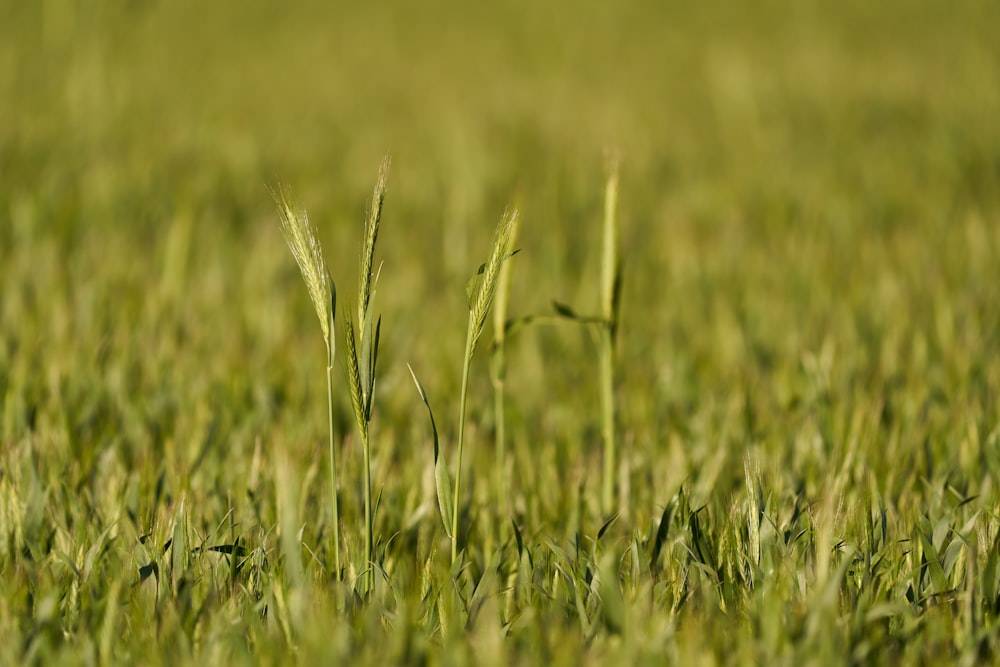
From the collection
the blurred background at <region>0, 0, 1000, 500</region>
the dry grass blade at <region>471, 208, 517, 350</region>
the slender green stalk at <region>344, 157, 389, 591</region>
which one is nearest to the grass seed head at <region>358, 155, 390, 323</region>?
the slender green stalk at <region>344, 157, 389, 591</region>

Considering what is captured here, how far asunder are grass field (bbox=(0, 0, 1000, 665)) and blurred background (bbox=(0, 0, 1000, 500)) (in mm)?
17

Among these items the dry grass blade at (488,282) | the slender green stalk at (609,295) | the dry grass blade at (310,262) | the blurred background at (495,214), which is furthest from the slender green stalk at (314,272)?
the slender green stalk at (609,295)

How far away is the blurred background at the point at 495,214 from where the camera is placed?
196cm

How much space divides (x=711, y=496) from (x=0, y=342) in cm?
145

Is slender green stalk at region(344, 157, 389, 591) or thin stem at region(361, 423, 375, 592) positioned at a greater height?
slender green stalk at region(344, 157, 389, 591)

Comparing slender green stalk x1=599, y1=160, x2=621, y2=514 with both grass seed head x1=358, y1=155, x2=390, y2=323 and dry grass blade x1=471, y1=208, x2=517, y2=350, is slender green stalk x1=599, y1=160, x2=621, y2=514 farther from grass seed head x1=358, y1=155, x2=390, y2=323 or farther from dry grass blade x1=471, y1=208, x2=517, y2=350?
grass seed head x1=358, y1=155, x2=390, y2=323

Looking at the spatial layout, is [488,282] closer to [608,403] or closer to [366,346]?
[366,346]

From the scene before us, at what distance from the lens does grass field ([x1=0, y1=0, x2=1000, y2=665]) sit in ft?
3.60

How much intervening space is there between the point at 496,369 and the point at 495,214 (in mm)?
1917

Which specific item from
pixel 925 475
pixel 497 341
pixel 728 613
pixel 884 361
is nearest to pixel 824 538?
pixel 728 613

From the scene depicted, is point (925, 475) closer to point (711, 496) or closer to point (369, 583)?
point (711, 496)

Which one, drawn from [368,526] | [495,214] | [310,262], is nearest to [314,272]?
[310,262]

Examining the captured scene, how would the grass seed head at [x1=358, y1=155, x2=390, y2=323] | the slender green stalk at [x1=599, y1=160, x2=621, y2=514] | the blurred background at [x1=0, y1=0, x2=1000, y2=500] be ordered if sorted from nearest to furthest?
1. the grass seed head at [x1=358, y1=155, x2=390, y2=323]
2. the slender green stalk at [x1=599, y1=160, x2=621, y2=514]
3. the blurred background at [x1=0, y1=0, x2=1000, y2=500]

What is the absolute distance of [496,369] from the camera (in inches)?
53.7
